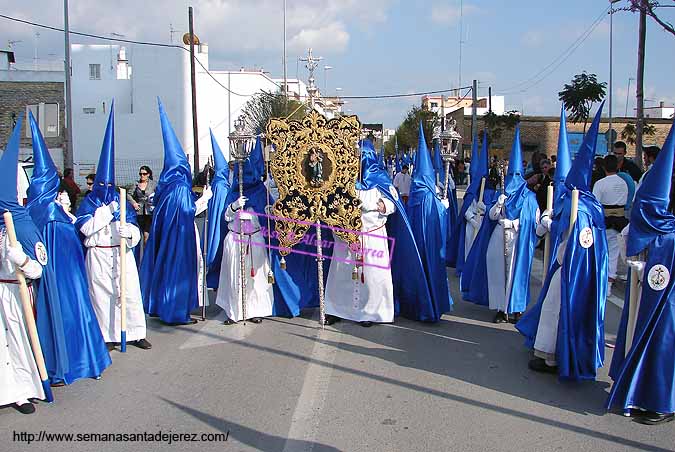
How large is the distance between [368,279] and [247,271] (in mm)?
1472

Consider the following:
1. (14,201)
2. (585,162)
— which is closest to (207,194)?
(14,201)

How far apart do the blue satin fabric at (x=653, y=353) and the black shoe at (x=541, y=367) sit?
1003 mm

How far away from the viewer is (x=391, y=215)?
8141mm

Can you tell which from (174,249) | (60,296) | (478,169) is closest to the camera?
(60,296)

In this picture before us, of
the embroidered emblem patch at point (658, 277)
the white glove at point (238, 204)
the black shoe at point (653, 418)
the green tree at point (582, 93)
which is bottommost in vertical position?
the black shoe at point (653, 418)

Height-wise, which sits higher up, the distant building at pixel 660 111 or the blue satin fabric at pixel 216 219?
the distant building at pixel 660 111

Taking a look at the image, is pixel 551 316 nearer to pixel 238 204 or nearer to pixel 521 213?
pixel 521 213

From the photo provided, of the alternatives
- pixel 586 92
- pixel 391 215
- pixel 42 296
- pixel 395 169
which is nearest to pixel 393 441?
pixel 42 296

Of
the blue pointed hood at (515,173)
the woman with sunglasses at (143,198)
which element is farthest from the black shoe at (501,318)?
the woman with sunglasses at (143,198)

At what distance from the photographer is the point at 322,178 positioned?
24.6ft

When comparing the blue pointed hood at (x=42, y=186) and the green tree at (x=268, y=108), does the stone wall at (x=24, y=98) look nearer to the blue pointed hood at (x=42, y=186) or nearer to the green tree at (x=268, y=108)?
the green tree at (x=268, y=108)

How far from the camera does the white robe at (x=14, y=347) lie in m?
4.97

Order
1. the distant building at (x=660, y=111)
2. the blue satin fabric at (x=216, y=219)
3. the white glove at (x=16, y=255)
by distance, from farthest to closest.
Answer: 1. the distant building at (x=660, y=111)
2. the blue satin fabric at (x=216, y=219)
3. the white glove at (x=16, y=255)

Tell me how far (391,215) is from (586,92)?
22.1 metres
